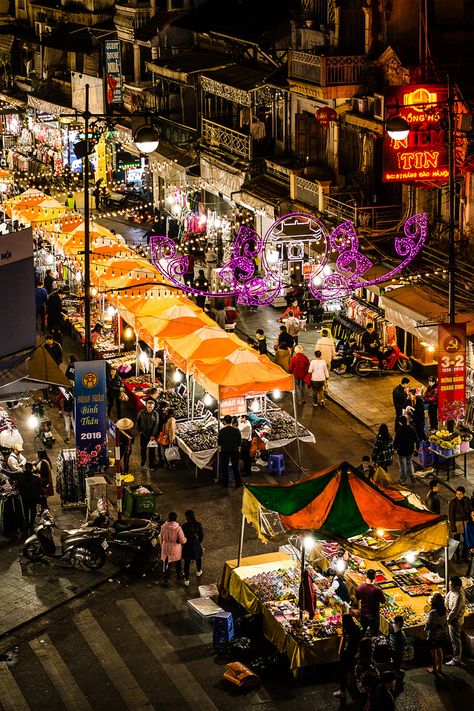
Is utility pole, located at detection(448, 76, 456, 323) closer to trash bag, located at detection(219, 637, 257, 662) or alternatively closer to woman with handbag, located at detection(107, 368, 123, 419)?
trash bag, located at detection(219, 637, 257, 662)

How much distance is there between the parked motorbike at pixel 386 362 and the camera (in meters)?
31.5

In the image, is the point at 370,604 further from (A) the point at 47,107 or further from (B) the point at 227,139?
(A) the point at 47,107

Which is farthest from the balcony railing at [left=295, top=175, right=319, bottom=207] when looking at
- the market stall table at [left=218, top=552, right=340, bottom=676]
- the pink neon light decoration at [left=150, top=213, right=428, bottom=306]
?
the market stall table at [left=218, top=552, right=340, bottom=676]

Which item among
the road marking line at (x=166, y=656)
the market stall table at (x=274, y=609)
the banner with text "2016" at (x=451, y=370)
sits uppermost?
the banner with text "2016" at (x=451, y=370)

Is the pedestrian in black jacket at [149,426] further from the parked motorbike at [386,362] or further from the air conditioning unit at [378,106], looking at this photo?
the air conditioning unit at [378,106]

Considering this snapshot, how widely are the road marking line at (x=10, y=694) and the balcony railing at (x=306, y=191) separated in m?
19.3

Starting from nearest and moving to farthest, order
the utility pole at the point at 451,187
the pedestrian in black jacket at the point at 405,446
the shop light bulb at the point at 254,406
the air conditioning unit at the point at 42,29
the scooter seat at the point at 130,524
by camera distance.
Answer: the scooter seat at the point at 130,524, the utility pole at the point at 451,187, the pedestrian in black jacket at the point at 405,446, the shop light bulb at the point at 254,406, the air conditioning unit at the point at 42,29

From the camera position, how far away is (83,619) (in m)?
20.1

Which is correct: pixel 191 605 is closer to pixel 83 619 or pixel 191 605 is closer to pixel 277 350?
pixel 83 619

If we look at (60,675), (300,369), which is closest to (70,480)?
(60,675)

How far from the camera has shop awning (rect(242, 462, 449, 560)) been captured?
60.5 feet

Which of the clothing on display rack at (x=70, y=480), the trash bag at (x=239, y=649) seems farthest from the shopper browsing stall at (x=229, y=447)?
the trash bag at (x=239, y=649)

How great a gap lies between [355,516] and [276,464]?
7358 millimetres

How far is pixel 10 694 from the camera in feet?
58.9
